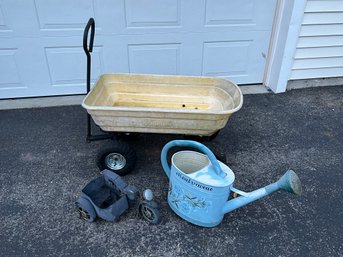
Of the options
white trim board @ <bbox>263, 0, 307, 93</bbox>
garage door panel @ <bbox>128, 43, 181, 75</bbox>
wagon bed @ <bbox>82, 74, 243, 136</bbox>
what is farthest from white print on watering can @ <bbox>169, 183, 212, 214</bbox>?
white trim board @ <bbox>263, 0, 307, 93</bbox>

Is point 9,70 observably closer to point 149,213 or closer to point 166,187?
point 166,187

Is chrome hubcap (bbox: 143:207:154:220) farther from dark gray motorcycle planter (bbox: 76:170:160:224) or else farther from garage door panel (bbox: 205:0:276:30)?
garage door panel (bbox: 205:0:276:30)

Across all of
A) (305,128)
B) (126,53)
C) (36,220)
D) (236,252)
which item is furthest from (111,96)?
(305,128)

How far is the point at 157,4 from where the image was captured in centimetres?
324

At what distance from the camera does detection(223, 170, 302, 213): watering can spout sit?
5.36ft

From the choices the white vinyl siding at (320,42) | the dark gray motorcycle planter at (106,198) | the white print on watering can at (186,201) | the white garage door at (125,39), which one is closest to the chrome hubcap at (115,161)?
the dark gray motorcycle planter at (106,198)

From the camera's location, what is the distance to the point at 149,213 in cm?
201

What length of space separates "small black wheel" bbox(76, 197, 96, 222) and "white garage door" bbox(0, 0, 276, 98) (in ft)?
6.57

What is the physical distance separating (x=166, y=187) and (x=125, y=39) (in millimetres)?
1899

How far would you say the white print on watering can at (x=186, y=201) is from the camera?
1882 millimetres

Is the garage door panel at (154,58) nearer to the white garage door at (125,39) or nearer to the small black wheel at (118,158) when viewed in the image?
the white garage door at (125,39)

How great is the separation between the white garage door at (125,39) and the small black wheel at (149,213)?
2.05 m

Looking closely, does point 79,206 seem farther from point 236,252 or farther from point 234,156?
point 234,156

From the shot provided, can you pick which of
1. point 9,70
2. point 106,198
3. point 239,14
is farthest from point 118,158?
point 239,14
